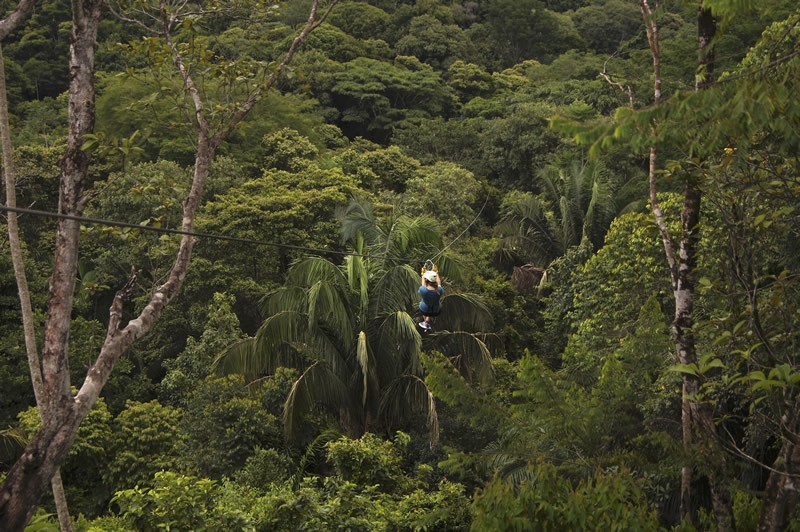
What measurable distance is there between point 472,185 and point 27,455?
14803mm

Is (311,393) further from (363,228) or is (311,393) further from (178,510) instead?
(178,510)

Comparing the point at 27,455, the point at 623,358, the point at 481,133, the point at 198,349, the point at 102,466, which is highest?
the point at 481,133

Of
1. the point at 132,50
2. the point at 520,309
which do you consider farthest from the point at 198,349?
the point at 132,50

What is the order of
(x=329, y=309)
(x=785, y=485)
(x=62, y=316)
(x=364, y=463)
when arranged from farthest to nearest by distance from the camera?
(x=329, y=309) → (x=364, y=463) → (x=785, y=485) → (x=62, y=316)

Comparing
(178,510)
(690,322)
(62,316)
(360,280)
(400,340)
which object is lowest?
(178,510)

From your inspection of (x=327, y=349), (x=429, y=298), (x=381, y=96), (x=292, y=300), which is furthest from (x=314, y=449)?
(x=381, y=96)

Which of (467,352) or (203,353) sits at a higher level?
(467,352)

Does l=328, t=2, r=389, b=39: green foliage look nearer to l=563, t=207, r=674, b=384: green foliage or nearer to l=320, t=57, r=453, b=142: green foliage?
l=320, t=57, r=453, b=142: green foliage

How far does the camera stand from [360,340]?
9922 mm

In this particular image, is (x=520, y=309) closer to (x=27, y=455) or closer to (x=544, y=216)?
(x=544, y=216)

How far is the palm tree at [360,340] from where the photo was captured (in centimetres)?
995

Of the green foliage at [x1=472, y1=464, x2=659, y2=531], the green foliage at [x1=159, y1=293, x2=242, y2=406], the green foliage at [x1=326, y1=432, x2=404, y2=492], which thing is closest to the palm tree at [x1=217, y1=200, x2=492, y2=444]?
the green foliage at [x1=326, y1=432, x2=404, y2=492]

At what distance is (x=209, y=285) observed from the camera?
Answer: 14.8 meters

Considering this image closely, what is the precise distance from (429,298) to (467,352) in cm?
320
